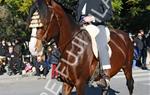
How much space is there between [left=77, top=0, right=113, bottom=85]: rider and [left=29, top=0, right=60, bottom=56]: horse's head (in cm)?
104

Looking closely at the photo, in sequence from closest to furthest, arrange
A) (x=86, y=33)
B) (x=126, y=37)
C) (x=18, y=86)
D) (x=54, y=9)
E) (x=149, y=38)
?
(x=54, y=9), (x=86, y=33), (x=126, y=37), (x=18, y=86), (x=149, y=38)

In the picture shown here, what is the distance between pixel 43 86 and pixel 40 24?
26.7 ft

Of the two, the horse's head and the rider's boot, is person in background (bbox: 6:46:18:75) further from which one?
the horse's head

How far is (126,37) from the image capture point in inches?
374

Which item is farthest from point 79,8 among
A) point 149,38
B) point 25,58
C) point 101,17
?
point 149,38

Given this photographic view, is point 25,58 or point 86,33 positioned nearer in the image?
point 86,33

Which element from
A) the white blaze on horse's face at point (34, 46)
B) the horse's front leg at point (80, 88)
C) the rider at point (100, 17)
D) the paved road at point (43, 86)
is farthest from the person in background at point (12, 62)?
the white blaze on horse's face at point (34, 46)

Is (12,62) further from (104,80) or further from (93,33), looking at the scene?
(93,33)

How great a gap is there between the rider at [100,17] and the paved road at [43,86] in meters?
3.99

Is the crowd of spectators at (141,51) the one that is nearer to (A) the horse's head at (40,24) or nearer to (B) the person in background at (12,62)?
(B) the person in background at (12,62)

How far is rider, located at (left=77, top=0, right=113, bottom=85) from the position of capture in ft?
25.8

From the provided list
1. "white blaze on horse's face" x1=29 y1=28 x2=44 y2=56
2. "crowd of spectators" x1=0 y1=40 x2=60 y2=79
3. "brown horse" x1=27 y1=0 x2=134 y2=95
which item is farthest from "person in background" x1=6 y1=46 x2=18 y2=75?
"white blaze on horse's face" x1=29 y1=28 x2=44 y2=56

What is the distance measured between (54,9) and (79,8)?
0.95 meters

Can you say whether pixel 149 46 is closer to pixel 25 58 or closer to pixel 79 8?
pixel 25 58
